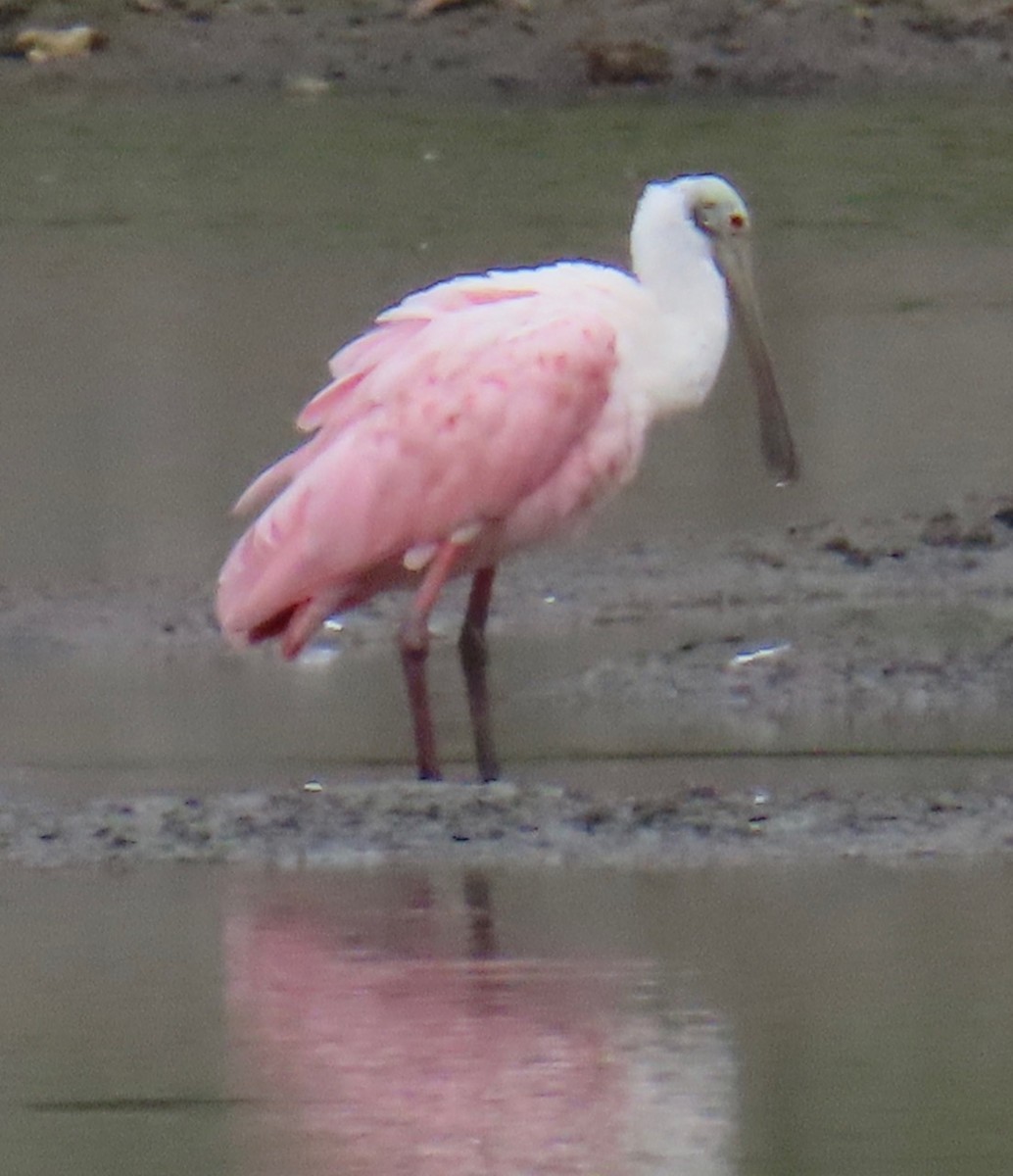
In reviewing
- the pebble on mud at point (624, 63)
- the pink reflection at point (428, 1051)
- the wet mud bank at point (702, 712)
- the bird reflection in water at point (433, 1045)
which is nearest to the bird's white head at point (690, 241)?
the wet mud bank at point (702, 712)

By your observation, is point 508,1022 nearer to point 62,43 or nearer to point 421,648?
point 421,648

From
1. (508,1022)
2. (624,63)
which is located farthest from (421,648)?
(624,63)

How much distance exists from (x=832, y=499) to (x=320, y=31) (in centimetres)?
1185

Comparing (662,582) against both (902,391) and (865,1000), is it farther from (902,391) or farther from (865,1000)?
(865,1000)

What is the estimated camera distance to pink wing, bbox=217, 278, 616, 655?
7438 mm

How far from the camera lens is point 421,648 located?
742 cm

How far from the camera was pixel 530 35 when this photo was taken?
2144 cm

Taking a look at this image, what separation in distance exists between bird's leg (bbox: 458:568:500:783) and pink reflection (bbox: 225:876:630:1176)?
1.29 metres

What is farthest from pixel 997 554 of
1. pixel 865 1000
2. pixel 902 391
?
pixel 865 1000

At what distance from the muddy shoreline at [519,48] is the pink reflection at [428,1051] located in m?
15.2

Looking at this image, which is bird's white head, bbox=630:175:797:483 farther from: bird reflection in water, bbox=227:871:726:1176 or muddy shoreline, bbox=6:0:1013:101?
muddy shoreline, bbox=6:0:1013:101

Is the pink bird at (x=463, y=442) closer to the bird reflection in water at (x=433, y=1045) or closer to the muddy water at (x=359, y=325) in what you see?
the muddy water at (x=359, y=325)

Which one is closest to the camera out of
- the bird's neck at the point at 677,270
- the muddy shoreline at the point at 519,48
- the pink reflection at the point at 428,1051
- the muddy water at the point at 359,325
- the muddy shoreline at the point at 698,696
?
the pink reflection at the point at 428,1051

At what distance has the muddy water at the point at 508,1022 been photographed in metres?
4.70
